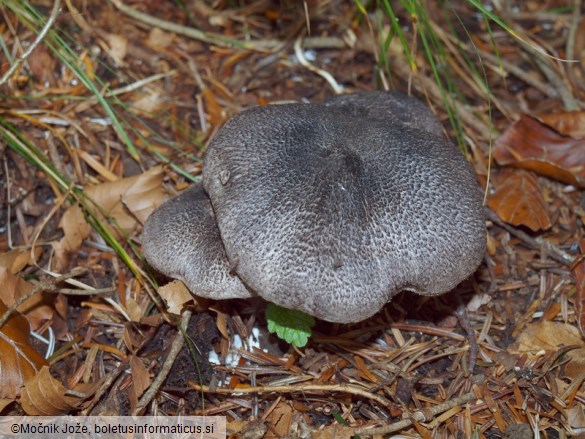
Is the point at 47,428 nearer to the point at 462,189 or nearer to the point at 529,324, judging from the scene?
the point at 462,189

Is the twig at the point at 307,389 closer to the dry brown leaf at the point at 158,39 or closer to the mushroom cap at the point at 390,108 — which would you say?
the mushroom cap at the point at 390,108

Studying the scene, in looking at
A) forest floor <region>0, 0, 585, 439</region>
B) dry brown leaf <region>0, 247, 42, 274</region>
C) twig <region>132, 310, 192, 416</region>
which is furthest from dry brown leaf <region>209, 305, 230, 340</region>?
dry brown leaf <region>0, 247, 42, 274</region>

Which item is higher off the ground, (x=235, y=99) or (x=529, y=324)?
(x=235, y=99)

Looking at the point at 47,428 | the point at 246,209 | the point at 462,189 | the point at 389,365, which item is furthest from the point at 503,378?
the point at 47,428

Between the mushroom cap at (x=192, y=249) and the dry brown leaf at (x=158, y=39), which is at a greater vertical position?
the dry brown leaf at (x=158, y=39)

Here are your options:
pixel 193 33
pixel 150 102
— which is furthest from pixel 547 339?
pixel 193 33

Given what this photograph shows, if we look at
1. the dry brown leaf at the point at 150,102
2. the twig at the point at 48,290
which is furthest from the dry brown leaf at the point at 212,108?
the twig at the point at 48,290

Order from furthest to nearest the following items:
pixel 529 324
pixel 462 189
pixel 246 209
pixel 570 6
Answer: pixel 570 6 < pixel 529 324 < pixel 462 189 < pixel 246 209
